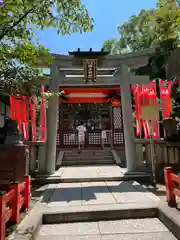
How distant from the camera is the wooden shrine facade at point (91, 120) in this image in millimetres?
12054

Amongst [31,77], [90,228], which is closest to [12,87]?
[31,77]

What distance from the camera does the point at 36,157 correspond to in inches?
286

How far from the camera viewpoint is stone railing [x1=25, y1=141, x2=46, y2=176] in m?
6.98

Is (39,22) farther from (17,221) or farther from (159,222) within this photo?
(159,222)

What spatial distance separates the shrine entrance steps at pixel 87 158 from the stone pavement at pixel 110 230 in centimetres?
643

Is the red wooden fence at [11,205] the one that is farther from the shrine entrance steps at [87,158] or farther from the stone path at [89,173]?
the shrine entrance steps at [87,158]

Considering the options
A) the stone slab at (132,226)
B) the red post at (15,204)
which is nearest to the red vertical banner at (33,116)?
the red post at (15,204)

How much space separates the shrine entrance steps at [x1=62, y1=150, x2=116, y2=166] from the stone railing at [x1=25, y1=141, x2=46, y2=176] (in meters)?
2.97

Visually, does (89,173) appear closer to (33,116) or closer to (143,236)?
(33,116)

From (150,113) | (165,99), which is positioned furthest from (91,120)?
(150,113)

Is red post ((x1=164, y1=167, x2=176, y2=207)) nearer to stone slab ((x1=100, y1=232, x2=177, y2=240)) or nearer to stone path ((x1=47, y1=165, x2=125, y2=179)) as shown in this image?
stone slab ((x1=100, y1=232, x2=177, y2=240))

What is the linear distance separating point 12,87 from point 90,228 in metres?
2.86

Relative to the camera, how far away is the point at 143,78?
808 centimetres

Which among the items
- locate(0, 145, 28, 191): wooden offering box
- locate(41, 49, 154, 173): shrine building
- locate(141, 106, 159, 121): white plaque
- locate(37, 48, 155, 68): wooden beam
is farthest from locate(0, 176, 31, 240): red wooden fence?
locate(37, 48, 155, 68): wooden beam
